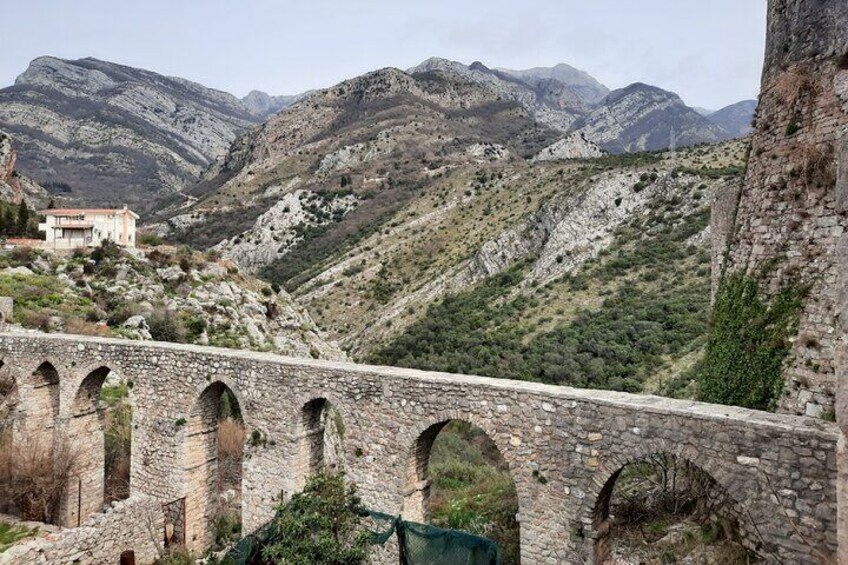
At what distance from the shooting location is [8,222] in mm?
40875

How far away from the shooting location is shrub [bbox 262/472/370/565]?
343 inches

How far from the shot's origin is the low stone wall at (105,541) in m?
9.75

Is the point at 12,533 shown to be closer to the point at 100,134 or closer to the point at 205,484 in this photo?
the point at 205,484

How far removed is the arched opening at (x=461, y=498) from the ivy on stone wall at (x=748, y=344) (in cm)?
458

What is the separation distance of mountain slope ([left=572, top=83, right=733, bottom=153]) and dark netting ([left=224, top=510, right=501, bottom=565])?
424ft

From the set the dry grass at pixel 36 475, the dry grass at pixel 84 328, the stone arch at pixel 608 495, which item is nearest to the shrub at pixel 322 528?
the stone arch at pixel 608 495

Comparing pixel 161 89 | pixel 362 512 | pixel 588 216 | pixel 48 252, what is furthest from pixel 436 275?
pixel 161 89

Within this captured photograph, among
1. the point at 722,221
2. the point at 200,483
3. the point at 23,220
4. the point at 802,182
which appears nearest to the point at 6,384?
the point at 200,483

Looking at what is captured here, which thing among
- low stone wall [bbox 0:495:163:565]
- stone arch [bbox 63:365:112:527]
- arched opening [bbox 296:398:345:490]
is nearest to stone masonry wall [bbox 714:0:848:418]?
arched opening [bbox 296:398:345:490]

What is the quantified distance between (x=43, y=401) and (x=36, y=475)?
2614mm

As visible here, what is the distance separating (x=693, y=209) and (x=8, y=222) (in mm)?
53697

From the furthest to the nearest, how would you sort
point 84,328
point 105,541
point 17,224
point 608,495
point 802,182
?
point 17,224 < point 84,328 < point 105,541 < point 802,182 < point 608,495

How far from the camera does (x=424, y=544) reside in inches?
368

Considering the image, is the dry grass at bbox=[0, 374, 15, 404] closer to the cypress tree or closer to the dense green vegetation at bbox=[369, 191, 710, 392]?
the dense green vegetation at bbox=[369, 191, 710, 392]
